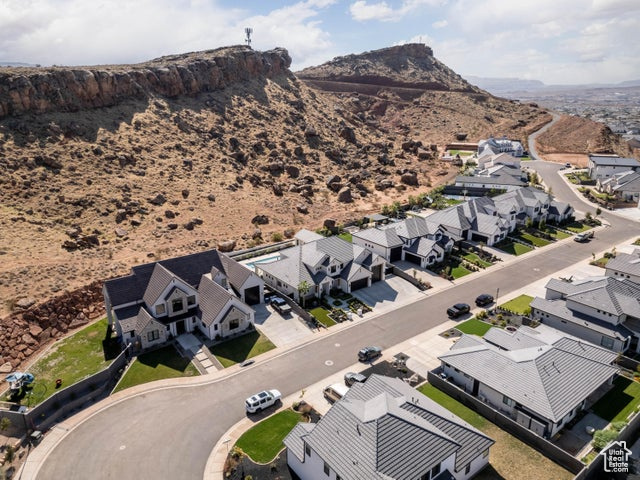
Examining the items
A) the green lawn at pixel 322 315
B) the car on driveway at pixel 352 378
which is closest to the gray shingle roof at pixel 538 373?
the car on driveway at pixel 352 378

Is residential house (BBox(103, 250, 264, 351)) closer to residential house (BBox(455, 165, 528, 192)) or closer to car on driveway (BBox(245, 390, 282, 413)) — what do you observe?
car on driveway (BBox(245, 390, 282, 413))

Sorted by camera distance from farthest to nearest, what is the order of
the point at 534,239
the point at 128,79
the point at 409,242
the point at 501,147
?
the point at 501,147
the point at 128,79
the point at 534,239
the point at 409,242

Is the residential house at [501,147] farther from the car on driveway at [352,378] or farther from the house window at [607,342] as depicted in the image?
the car on driveway at [352,378]

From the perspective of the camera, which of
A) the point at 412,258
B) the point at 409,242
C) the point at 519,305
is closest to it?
the point at 519,305

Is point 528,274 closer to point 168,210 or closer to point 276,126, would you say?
Answer: point 168,210

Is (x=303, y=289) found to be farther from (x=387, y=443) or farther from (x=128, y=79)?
(x=128, y=79)

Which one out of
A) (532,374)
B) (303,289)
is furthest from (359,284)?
(532,374)
